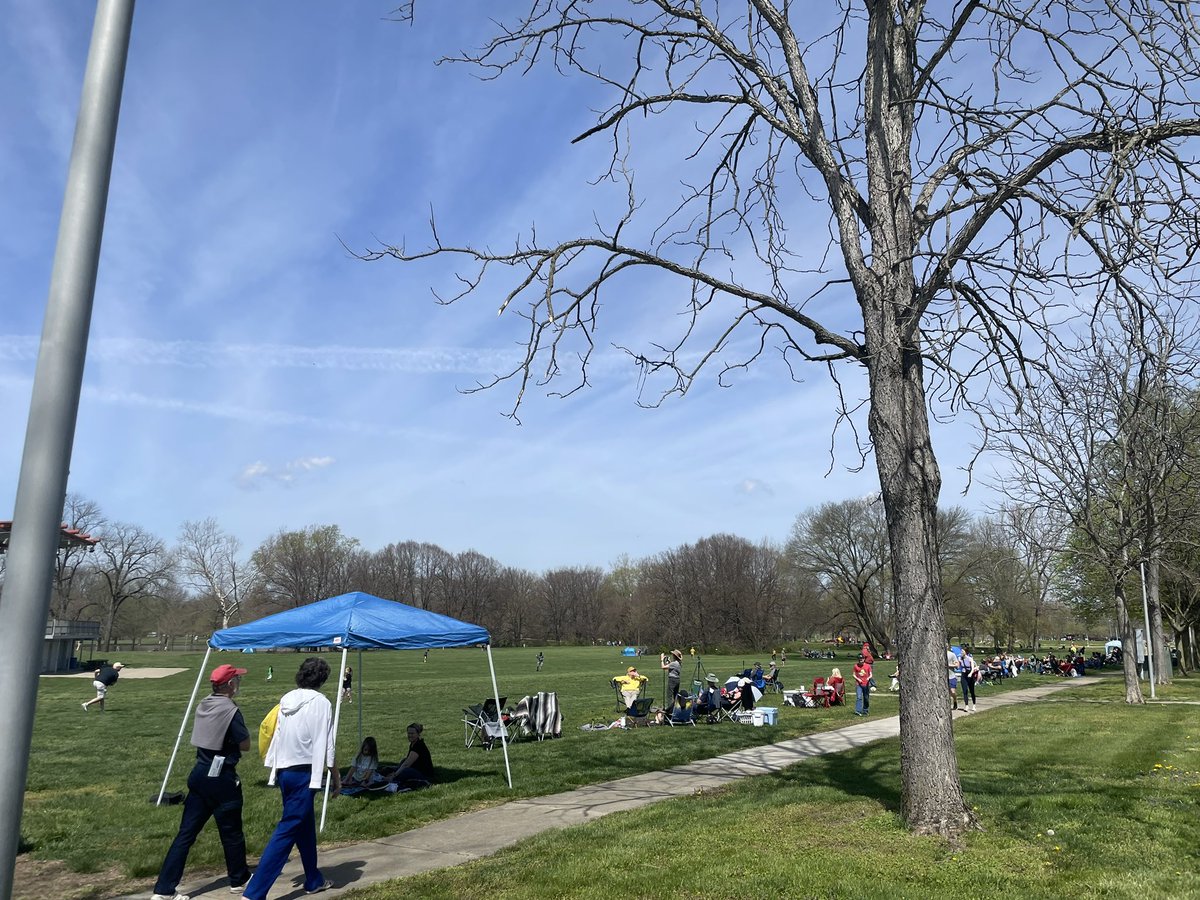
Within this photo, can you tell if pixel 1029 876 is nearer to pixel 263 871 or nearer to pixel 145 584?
pixel 263 871

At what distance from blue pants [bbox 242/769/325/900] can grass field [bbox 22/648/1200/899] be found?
58 cm

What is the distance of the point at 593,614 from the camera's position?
11256 centimetres

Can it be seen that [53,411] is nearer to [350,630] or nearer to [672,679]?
[350,630]

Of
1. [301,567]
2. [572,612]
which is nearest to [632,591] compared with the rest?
[572,612]

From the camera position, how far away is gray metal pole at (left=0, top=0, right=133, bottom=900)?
2.71 m

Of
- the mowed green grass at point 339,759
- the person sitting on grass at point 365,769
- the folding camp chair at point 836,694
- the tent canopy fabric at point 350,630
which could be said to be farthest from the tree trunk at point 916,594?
the folding camp chair at point 836,694

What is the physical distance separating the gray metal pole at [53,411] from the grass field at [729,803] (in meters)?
4.13

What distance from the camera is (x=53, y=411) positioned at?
9.55 feet

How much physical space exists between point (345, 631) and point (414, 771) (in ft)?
7.90

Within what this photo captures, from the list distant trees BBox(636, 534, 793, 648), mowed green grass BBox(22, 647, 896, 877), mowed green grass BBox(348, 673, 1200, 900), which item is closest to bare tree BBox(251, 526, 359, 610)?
distant trees BBox(636, 534, 793, 648)

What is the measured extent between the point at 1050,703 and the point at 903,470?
1904 centimetres

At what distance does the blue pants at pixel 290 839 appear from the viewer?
6.03 metres

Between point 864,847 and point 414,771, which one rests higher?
point 864,847

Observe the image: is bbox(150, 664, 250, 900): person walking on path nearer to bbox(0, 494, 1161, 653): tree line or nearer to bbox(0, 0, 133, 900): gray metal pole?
bbox(0, 0, 133, 900): gray metal pole
